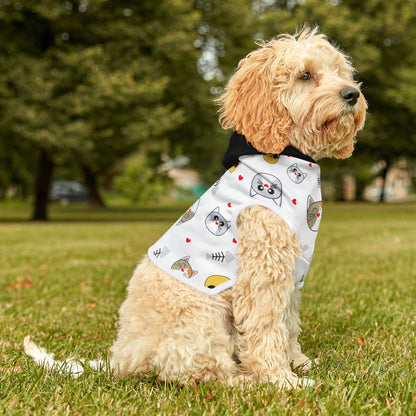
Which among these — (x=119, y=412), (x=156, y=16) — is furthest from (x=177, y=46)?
(x=119, y=412)

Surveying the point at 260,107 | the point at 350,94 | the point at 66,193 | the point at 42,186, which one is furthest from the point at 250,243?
the point at 66,193

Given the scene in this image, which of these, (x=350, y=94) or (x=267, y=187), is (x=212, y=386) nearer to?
(x=267, y=187)

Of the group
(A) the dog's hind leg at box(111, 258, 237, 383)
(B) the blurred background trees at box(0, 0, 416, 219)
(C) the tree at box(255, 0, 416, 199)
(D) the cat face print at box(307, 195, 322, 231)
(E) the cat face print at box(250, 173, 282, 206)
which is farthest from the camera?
(C) the tree at box(255, 0, 416, 199)

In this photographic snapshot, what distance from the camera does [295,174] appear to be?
3049mm

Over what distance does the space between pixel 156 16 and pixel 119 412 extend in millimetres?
18869

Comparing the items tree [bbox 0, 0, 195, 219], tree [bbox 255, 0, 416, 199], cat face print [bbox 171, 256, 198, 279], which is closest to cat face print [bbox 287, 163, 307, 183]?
cat face print [bbox 171, 256, 198, 279]

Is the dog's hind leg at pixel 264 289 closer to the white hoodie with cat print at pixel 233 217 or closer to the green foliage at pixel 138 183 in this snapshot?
the white hoodie with cat print at pixel 233 217

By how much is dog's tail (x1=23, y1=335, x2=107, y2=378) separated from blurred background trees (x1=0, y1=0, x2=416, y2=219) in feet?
43.7

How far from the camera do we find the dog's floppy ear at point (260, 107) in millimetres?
3006

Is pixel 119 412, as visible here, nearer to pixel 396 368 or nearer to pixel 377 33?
pixel 396 368

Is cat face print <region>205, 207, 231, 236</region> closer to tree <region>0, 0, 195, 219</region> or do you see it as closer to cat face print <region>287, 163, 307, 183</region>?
cat face print <region>287, 163, 307, 183</region>

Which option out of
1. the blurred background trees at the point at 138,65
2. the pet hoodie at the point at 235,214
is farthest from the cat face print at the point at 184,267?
the blurred background trees at the point at 138,65

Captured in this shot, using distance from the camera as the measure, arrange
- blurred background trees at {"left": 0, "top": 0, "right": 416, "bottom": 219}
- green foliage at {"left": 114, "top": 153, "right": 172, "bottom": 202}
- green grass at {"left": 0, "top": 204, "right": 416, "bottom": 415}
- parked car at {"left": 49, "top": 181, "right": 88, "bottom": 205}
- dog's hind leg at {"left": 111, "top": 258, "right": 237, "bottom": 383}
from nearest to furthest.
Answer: green grass at {"left": 0, "top": 204, "right": 416, "bottom": 415} < dog's hind leg at {"left": 111, "top": 258, "right": 237, "bottom": 383} < blurred background trees at {"left": 0, "top": 0, "right": 416, "bottom": 219} < green foliage at {"left": 114, "top": 153, "right": 172, "bottom": 202} < parked car at {"left": 49, "top": 181, "right": 88, "bottom": 205}

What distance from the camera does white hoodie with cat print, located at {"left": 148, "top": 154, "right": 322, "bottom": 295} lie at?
2953mm
